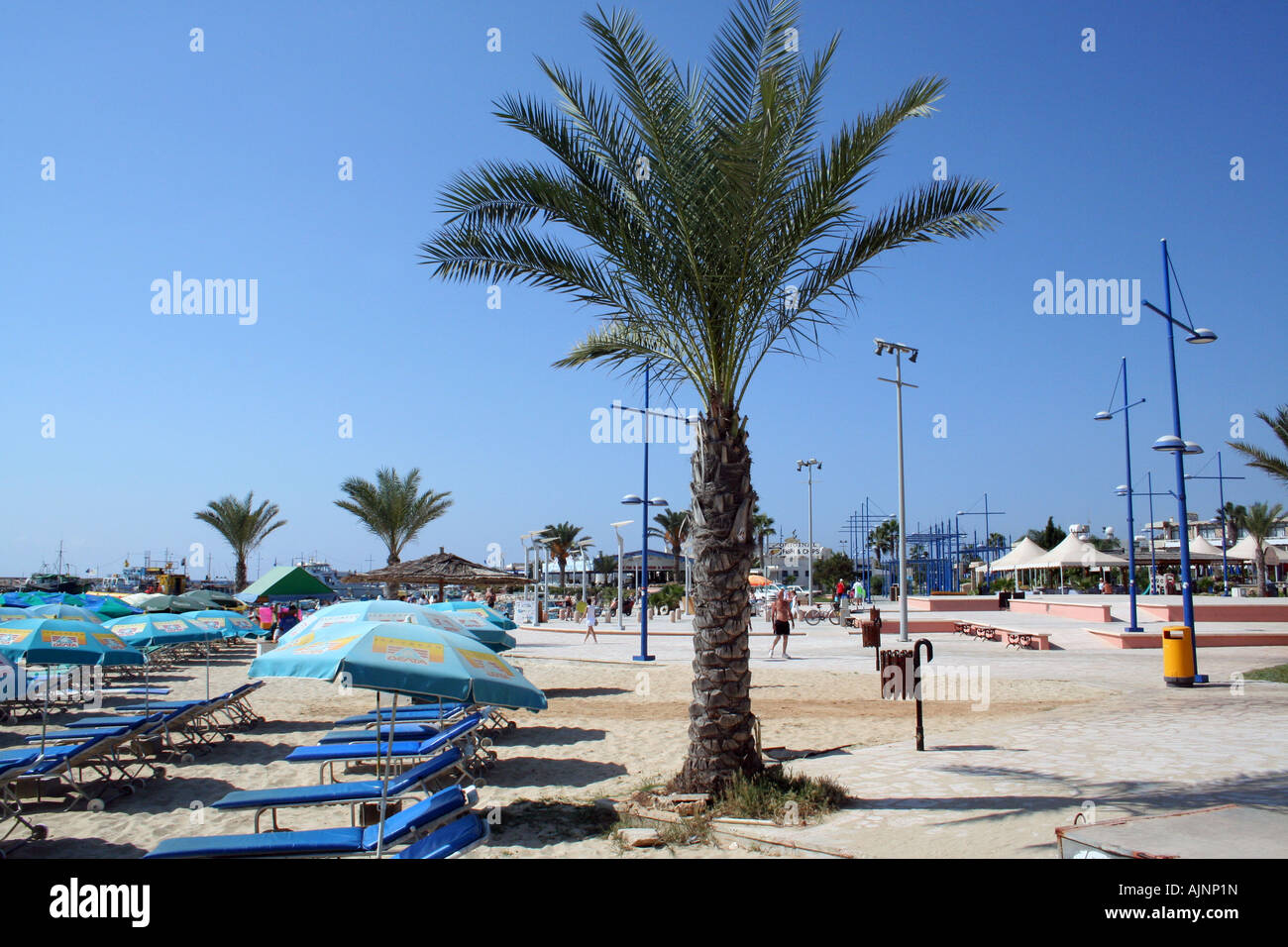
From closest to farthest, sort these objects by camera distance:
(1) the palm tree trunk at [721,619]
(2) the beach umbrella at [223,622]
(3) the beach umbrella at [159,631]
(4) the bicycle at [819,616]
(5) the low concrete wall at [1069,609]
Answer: (1) the palm tree trunk at [721,619] → (3) the beach umbrella at [159,631] → (2) the beach umbrella at [223,622] → (5) the low concrete wall at [1069,609] → (4) the bicycle at [819,616]

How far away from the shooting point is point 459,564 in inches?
1139

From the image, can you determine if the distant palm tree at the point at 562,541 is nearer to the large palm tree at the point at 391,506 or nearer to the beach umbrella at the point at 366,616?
the large palm tree at the point at 391,506

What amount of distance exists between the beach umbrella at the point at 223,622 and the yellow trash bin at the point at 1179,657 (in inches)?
609

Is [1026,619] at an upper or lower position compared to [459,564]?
lower

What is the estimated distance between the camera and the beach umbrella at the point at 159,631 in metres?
12.6

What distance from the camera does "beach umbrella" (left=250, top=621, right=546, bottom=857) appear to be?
5.67 metres

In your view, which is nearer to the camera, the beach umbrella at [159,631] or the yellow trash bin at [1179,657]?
the beach umbrella at [159,631]

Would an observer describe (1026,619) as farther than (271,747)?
Yes

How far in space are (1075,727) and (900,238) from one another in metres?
6.46

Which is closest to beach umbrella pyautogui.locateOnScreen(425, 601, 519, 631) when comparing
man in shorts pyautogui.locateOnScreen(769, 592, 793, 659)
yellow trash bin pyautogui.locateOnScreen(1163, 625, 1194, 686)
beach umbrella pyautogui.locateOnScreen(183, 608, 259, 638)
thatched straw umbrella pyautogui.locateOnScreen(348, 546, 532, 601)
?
beach umbrella pyautogui.locateOnScreen(183, 608, 259, 638)

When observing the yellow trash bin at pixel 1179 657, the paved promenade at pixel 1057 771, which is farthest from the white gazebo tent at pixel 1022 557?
the yellow trash bin at pixel 1179 657
